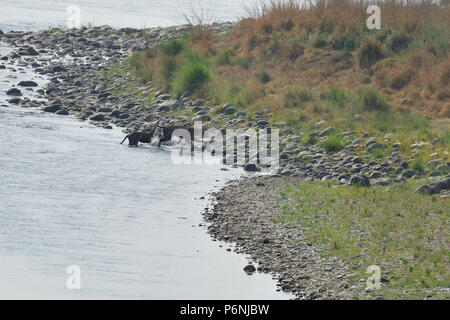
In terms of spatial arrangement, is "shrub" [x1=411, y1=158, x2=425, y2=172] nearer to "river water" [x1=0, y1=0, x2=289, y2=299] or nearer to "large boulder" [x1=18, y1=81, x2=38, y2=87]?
"river water" [x1=0, y1=0, x2=289, y2=299]

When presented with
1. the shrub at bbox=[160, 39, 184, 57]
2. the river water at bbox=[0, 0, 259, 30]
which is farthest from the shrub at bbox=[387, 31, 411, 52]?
the river water at bbox=[0, 0, 259, 30]

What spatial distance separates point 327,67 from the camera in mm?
27391

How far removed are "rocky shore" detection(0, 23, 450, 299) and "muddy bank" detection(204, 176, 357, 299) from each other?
16 mm

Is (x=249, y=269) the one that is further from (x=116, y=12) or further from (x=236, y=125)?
(x=116, y=12)

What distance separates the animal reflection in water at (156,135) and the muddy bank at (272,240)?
468 centimetres

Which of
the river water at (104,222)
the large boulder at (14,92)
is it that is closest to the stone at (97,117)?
the river water at (104,222)

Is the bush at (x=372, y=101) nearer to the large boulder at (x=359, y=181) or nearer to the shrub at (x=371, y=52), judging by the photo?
the shrub at (x=371, y=52)

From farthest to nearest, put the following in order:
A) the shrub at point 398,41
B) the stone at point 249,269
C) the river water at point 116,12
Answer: the river water at point 116,12, the shrub at point 398,41, the stone at point 249,269

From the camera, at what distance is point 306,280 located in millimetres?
12711

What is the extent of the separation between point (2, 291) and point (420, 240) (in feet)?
21.5

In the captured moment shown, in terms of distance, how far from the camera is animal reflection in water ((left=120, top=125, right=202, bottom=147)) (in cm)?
2358

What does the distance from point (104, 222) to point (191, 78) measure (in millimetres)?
12491

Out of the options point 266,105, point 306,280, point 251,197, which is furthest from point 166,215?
point 266,105

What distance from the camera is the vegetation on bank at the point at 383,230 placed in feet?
41.1
